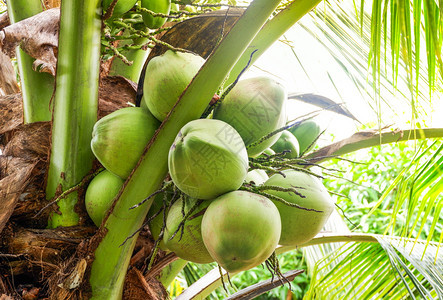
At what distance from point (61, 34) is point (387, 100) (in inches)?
47.0

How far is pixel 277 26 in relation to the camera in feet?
4.07

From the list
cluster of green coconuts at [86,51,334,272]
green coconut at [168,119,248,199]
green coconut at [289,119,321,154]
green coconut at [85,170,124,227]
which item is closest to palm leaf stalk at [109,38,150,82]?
cluster of green coconuts at [86,51,334,272]

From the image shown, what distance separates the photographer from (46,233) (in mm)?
1234

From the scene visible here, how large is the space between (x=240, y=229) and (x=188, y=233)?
0.20 m

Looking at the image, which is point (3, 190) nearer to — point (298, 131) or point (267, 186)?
point (267, 186)

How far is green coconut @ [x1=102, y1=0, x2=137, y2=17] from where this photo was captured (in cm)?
129

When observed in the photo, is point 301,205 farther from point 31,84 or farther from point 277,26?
point 31,84

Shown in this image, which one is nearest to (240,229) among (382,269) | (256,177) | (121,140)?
(256,177)

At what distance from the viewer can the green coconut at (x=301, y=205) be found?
104cm

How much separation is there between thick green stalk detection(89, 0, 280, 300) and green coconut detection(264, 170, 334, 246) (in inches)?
10.7

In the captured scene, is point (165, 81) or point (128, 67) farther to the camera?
point (128, 67)

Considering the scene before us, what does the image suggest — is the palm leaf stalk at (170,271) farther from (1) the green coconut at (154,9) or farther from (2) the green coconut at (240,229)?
(1) the green coconut at (154,9)

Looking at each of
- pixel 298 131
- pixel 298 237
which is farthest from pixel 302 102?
pixel 298 237

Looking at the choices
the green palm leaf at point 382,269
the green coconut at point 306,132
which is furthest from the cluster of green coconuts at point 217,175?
the green palm leaf at point 382,269
